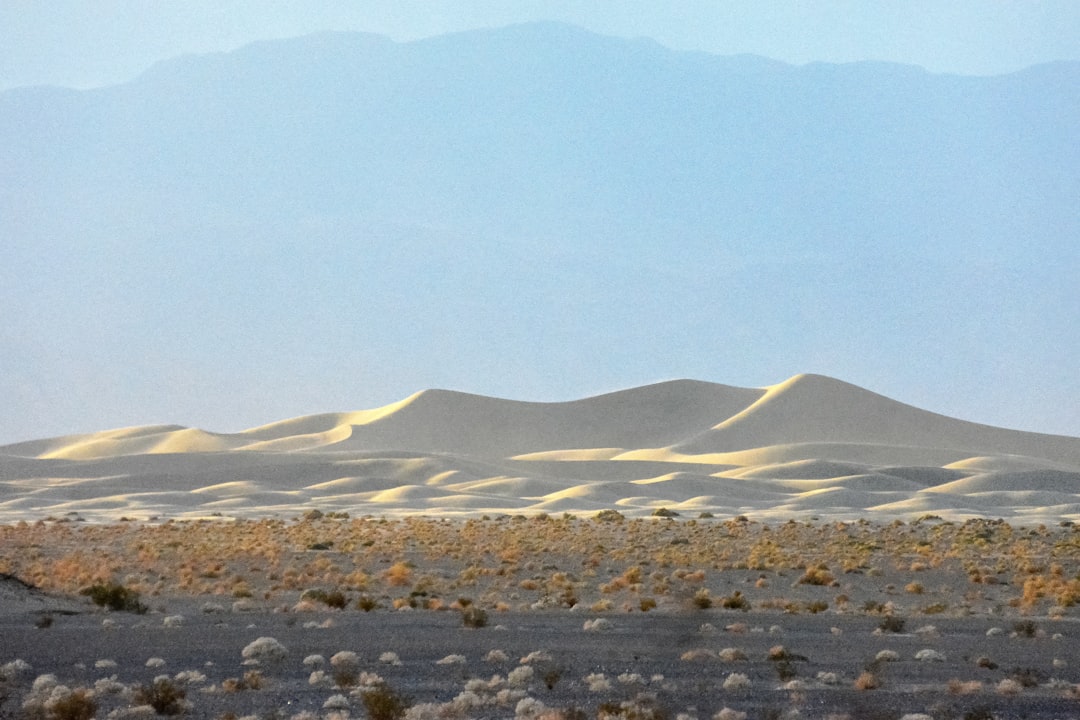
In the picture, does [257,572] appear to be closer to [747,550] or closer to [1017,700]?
[747,550]

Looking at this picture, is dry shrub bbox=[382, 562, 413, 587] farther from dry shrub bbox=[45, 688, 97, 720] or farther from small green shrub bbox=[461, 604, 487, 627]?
dry shrub bbox=[45, 688, 97, 720]

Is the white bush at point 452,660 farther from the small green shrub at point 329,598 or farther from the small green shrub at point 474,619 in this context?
the small green shrub at point 329,598

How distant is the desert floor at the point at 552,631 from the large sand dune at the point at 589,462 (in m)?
31.5

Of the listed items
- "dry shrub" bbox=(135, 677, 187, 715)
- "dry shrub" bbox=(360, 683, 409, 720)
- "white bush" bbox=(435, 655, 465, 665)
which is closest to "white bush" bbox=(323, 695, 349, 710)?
"dry shrub" bbox=(360, 683, 409, 720)

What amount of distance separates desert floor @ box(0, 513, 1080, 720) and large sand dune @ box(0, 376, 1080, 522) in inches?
1239

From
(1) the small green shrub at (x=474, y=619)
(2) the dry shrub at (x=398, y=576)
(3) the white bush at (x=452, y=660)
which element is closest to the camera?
(3) the white bush at (x=452, y=660)

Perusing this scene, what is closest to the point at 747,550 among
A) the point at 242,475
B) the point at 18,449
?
the point at 242,475

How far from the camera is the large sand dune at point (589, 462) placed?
7138 cm

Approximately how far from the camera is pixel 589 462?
107 meters

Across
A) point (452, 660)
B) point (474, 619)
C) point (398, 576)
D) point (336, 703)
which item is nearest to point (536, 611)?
point (474, 619)

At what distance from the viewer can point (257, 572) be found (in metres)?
26.7

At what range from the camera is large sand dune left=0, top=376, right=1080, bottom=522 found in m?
71.4

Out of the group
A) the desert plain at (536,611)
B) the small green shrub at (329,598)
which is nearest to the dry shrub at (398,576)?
the desert plain at (536,611)

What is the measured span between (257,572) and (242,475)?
70918mm
